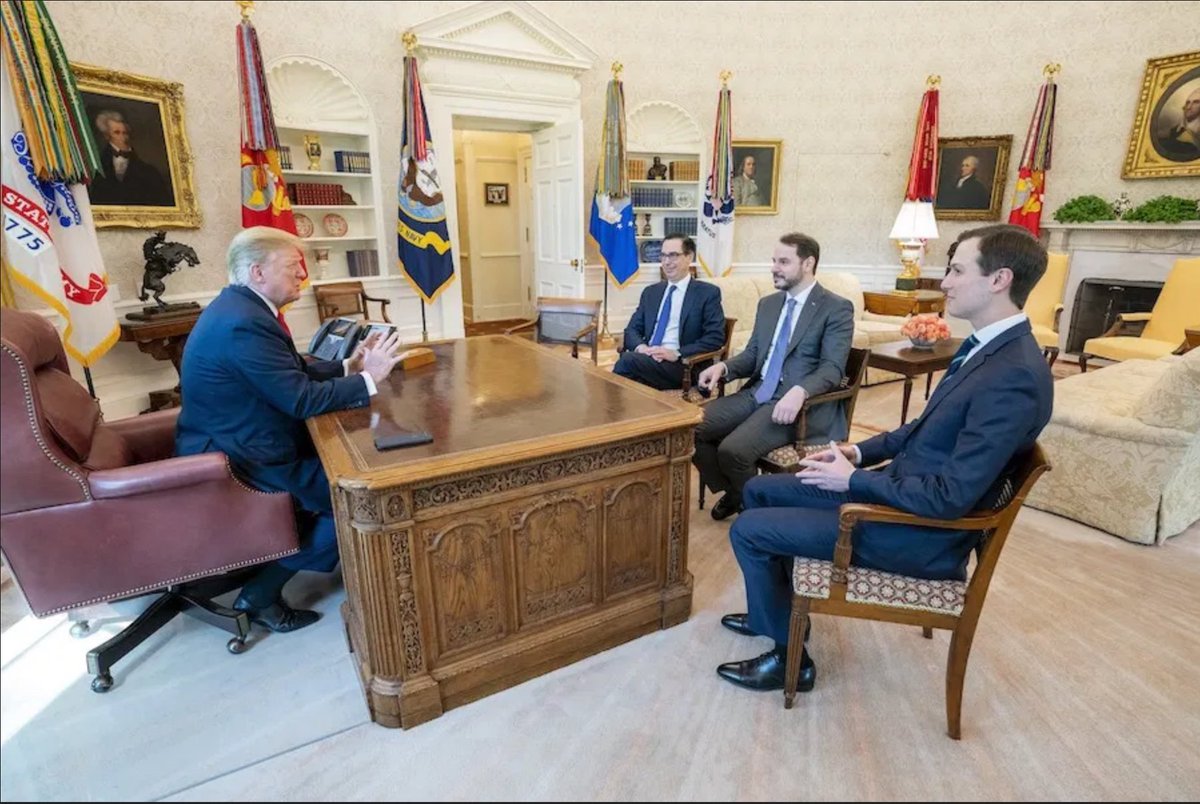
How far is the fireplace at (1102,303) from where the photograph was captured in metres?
5.76

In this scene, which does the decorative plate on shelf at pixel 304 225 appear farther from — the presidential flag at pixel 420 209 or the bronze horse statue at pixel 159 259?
the bronze horse statue at pixel 159 259

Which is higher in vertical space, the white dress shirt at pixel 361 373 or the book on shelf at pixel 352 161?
the book on shelf at pixel 352 161

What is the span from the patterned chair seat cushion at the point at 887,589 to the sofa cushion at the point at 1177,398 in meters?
1.72

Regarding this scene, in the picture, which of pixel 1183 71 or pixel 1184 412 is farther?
pixel 1183 71

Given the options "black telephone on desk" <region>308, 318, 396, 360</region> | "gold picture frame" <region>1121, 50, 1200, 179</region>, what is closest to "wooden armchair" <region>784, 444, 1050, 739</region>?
"black telephone on desk" <region>308, 318, 396, 360</region>

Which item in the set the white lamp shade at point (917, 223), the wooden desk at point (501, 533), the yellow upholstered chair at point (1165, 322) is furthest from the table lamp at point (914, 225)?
the wooden desk at point (501, 533)

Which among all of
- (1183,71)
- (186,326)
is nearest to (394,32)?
(186,326)

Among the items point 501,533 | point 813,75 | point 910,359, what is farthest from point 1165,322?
point 501,533

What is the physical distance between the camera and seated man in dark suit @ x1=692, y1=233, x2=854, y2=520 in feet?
8.66

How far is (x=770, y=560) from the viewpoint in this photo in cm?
180

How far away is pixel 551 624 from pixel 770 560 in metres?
0.70

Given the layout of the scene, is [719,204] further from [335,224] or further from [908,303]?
[335,224]

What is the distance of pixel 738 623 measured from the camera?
213cm

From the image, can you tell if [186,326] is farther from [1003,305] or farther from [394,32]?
[1003,305]
